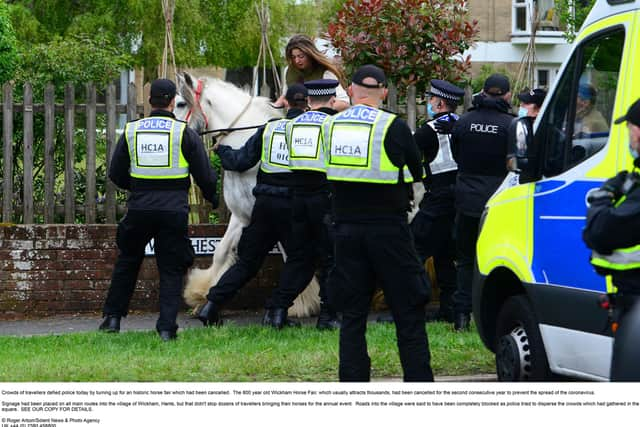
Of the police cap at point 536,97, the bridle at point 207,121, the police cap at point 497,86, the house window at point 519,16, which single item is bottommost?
the bridle at point 207,121

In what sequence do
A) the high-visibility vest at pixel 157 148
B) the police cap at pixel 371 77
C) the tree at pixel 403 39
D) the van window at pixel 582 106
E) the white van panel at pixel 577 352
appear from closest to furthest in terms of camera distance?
the white van panel at pixel 577 352 → the van window at pixel 582 106 → the police cap at pixel 371 77 → the high-visibility vest at pixel 157 148 → the tree at pixel 403 39

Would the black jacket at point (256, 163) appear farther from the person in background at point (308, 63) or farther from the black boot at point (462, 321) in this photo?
the black boot at point (462, 321)

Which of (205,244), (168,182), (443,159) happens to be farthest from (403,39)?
(168,182)

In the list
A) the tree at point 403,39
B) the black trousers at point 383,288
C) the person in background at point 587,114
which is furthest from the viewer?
the tree at point 403,39

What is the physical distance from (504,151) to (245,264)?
2.54 m

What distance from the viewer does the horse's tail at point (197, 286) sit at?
11328 mm

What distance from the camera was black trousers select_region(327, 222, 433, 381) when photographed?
681 centimetres

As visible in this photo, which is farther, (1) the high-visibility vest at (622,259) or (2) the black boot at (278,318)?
(2) the black boot at (278,318)

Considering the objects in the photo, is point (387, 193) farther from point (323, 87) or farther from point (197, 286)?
point (197, 286)

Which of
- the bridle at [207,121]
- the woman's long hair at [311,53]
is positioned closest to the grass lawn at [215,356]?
the bridle at [207,121]

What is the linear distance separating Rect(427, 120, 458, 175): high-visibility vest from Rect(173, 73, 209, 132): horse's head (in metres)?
2.25

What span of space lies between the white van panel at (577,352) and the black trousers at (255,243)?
4.06m

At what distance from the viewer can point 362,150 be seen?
22.4ft

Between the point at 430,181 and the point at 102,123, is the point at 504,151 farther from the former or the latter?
the point at 102,123
